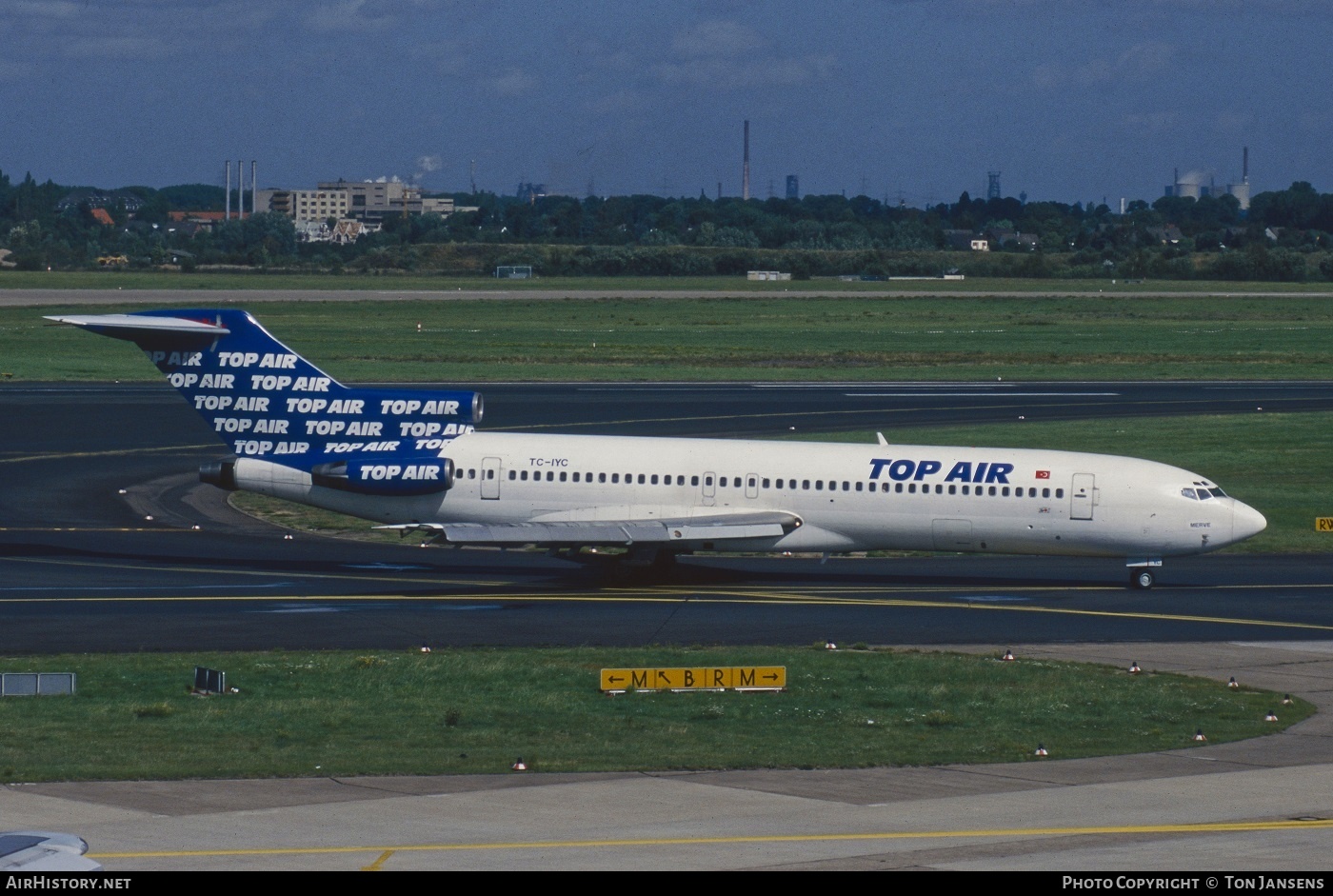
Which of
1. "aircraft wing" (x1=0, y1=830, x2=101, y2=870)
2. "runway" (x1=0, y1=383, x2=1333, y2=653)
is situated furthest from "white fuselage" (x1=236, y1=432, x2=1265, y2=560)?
"aircraft wing" (x1=0, y1=830, x2=101, y2=870)

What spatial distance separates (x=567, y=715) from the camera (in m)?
26.7

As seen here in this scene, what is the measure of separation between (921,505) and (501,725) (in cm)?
1698

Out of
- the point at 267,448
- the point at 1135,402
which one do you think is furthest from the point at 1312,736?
the point at 1135,402

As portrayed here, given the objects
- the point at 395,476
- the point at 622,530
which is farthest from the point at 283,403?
the point at 622,530

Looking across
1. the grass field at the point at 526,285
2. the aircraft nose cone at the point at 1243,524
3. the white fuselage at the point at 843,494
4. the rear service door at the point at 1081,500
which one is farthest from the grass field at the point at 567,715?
the grass field at the point at 526,285

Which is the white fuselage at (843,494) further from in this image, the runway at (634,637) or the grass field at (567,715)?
the grass field at (567,715)

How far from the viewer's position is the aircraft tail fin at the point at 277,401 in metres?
42.5

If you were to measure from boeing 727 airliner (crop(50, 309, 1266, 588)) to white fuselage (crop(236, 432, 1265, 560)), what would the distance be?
0.04 meters

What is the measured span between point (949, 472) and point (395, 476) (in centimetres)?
1263

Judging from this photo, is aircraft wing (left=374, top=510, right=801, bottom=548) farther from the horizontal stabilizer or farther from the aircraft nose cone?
the aircraft nose cone

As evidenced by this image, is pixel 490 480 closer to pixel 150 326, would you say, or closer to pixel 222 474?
pixel 222 474

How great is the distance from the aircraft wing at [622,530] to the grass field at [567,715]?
22.8 ft

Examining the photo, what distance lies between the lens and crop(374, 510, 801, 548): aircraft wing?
39.2 meters

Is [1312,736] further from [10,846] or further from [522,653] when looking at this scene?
[10,846]
